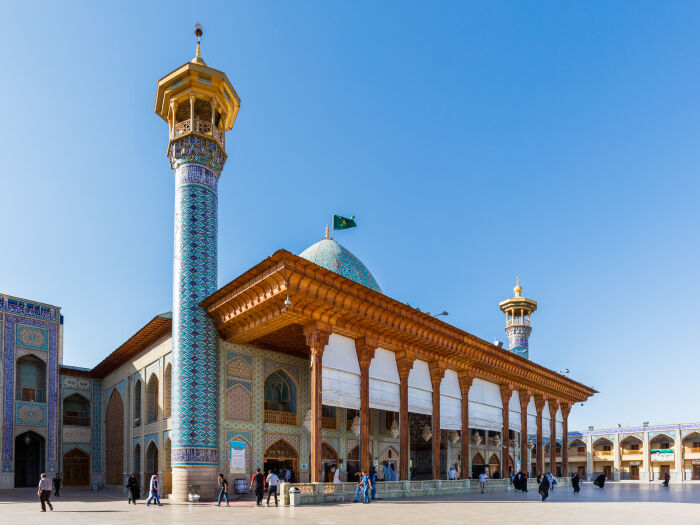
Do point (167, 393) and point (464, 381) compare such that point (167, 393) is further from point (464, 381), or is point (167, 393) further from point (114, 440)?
point (464, 381)

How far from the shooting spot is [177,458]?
19.8 metres

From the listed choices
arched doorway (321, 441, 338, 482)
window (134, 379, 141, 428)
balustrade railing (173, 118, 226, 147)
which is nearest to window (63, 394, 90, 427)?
window (134, 379, 141, 428)

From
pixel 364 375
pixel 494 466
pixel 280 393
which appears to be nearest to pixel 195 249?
pixel 280 393

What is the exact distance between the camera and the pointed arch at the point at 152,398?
991 inches

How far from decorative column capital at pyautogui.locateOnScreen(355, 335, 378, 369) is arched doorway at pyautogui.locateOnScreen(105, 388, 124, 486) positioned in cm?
1421

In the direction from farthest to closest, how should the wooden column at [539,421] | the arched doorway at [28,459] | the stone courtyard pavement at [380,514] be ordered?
the wooden column at [539,421]
the arched doorway at [28,459]
the stone courtyard pavement at [380,514]

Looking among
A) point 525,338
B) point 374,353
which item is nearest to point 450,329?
point 374,353

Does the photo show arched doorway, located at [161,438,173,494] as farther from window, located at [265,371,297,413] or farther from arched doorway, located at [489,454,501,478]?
arched doorway, located at [489,454,501,478]

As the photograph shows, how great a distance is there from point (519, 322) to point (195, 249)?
30.7 metres

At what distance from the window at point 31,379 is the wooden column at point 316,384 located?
18.1 m

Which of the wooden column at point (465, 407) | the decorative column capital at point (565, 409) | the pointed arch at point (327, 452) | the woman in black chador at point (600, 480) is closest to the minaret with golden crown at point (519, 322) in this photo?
the decorative column capital at point (565, 409)

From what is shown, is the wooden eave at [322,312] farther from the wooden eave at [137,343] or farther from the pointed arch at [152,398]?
the pointed arch at [152,398]

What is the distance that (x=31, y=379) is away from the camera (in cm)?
3041

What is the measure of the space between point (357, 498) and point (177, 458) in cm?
594
